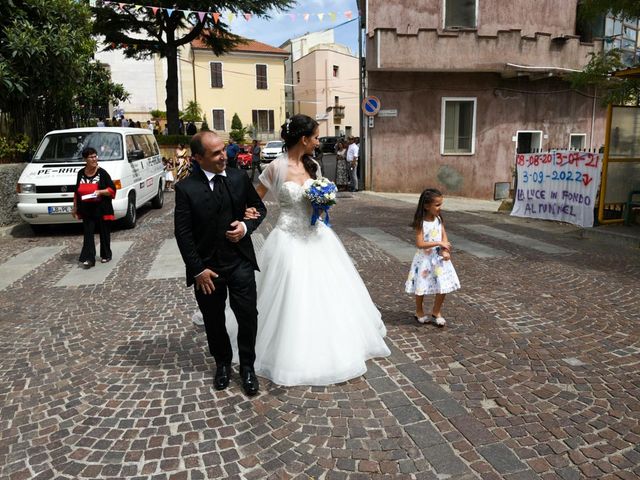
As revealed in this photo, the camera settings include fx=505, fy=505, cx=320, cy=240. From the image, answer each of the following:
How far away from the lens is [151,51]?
75.2 ft

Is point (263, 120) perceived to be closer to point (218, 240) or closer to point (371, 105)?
point (371, 105)

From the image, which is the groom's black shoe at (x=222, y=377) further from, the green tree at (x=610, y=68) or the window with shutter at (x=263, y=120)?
the window with shutter at (x=263, y=120)

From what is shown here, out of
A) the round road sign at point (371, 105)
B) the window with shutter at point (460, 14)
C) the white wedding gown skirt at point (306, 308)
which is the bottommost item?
the white wedding gown skirt at point (306, 308)

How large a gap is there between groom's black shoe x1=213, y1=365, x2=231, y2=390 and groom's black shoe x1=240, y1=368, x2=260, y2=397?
6.2 inches

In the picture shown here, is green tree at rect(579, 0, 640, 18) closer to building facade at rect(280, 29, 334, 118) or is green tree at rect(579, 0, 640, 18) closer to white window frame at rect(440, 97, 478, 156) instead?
white window frame at rect(440, 97, 478, 156)

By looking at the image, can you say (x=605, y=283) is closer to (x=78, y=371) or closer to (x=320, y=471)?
(x=320, y=471)

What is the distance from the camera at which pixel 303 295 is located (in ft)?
12.5

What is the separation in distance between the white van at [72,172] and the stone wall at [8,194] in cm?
75

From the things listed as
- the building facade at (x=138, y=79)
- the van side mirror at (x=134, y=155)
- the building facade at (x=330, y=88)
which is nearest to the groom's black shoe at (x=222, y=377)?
the van side mirror at (x=134, y=155)

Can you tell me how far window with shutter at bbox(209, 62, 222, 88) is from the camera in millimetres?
46031

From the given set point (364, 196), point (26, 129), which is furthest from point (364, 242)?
point (26, 129)

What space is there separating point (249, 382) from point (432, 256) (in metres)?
2.24

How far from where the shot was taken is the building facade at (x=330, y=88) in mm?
51491

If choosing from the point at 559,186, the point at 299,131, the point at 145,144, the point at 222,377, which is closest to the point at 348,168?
the point at 145,144
